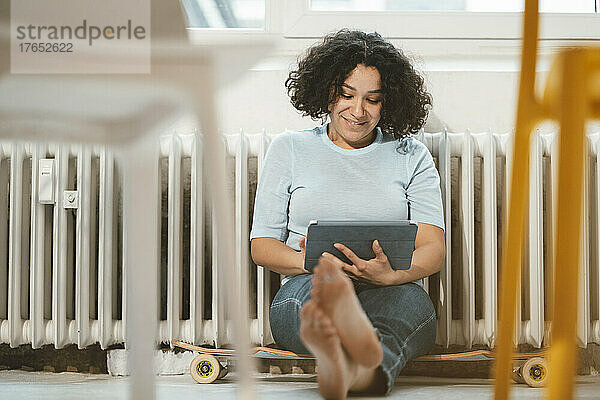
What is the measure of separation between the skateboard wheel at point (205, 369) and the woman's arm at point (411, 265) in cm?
31

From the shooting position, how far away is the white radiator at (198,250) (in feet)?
4.72

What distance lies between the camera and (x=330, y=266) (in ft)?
3.09

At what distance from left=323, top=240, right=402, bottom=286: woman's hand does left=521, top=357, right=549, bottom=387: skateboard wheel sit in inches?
12.4

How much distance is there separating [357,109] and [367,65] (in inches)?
3.8

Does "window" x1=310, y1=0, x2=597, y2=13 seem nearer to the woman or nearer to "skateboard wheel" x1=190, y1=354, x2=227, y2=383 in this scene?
the woman

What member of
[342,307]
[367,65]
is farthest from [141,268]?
Answer: [367,65]

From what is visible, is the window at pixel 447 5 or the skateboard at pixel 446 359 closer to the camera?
the skateboard at pixel 446 359

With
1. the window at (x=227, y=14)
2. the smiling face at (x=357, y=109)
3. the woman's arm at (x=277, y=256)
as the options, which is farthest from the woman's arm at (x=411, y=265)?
the window at (x=227, y=14)

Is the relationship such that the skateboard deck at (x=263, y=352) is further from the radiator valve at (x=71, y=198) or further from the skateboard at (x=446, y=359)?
the radiator valve at (x=71, y=198)

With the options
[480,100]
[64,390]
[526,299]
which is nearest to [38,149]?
[64,390]

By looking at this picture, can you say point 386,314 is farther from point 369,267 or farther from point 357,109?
point 357,109

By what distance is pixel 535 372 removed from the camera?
1357mm

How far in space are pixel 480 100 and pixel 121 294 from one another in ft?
2.82

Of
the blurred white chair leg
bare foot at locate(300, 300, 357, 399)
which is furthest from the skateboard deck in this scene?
the blurred white chair leg
